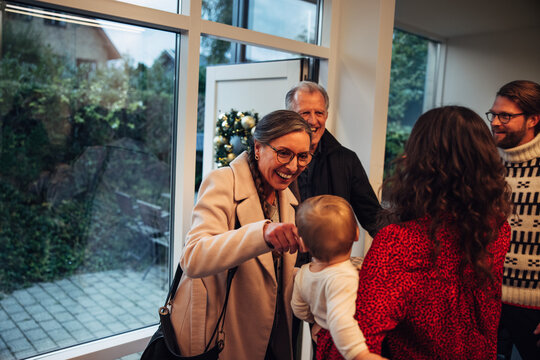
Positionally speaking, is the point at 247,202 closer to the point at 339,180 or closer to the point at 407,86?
the point at 339,180

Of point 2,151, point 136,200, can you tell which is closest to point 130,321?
point 136,200

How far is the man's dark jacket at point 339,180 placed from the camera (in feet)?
7.42

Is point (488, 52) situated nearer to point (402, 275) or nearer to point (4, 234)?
point (402, 275)

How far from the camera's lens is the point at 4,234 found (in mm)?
2309

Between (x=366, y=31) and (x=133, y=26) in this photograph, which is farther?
(x=366, y=31)

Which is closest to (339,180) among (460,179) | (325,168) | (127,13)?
(325,168)

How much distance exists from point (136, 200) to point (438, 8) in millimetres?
3660

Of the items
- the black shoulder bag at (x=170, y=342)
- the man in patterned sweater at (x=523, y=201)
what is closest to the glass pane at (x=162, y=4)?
the black shoulder bag at (x=170, y=342)

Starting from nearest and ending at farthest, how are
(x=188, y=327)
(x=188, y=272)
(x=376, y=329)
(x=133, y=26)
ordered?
(x=376, y=329)
(x=188, y=272)
(x=188, y=327)
(x=133, y=26)

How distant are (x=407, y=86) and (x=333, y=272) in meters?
4.44

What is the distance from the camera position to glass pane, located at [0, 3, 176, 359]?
2307 mm

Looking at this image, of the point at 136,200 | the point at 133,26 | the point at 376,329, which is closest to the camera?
the point at 376,329

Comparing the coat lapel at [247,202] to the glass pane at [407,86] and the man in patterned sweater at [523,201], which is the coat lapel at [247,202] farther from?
the glass pane at [407,86]

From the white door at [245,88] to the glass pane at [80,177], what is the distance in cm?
49
